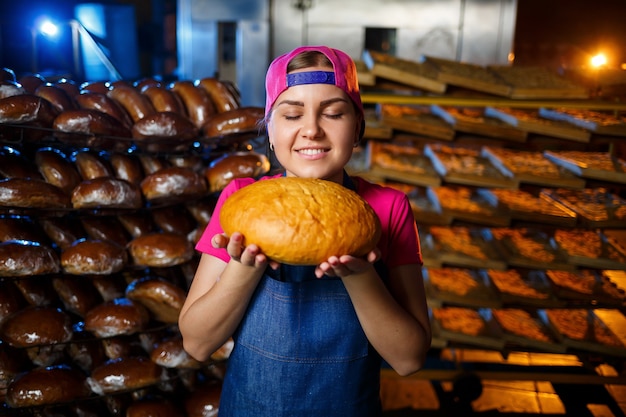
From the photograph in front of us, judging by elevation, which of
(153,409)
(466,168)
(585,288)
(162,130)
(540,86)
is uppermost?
(540,86)

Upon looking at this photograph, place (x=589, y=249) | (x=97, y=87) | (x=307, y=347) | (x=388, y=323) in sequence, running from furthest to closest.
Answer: (x=589, y=249), (x=97, y=87), (x=307, y=347), (x=388, y=323)

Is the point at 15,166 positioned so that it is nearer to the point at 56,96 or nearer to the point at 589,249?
the point at 56,96

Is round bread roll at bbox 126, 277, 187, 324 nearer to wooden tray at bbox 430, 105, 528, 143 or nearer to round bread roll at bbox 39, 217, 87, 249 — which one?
round bread roll at bbox 39, 217, 87, 249

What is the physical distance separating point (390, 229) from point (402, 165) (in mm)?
1757

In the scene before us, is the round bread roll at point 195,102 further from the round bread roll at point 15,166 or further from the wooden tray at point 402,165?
the wooden tray at point 402,165

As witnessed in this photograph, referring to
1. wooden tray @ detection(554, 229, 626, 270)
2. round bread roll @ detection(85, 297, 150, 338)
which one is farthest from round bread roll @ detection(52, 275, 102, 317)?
wooden tray @ detection(554, 229, 626, 270)

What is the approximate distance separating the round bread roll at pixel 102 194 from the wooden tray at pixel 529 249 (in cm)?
209

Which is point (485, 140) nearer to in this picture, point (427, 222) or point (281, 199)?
point (427, 222)

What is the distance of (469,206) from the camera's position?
3.04 metres

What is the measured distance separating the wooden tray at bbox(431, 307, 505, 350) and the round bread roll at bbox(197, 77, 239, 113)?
176 cm

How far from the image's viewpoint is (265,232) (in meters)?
1.04

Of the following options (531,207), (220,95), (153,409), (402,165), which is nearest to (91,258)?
(153,409)

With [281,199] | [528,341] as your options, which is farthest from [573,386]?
[281,199]

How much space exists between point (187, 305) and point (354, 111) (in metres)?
0.63
